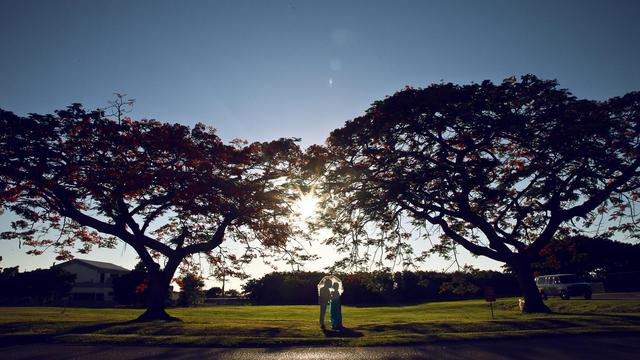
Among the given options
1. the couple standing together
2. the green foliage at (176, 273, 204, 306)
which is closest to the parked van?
the couple standing together

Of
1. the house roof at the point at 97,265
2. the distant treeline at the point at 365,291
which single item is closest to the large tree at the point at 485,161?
the distant treeline at the point at 365,291

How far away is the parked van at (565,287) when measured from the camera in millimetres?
30297

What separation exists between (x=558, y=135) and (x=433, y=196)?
257 inches

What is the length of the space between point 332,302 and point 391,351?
4767 millimetres

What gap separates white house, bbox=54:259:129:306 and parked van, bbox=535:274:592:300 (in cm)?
5939

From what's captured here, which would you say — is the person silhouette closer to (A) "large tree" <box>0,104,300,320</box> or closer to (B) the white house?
(A) "large tree" <box>0,104,300,320</box>

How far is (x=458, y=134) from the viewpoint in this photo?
1998cm

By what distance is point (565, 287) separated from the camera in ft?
102

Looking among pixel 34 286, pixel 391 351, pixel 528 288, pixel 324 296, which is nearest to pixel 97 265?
pixel 34 286

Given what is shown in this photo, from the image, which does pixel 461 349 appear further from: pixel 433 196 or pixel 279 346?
pixel 433 196

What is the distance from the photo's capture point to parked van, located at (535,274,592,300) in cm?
3030

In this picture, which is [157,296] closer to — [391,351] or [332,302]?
[332,302]

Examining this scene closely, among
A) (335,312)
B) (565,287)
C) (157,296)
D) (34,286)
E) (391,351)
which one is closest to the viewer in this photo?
(391,351)

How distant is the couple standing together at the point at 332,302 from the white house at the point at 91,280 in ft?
187
